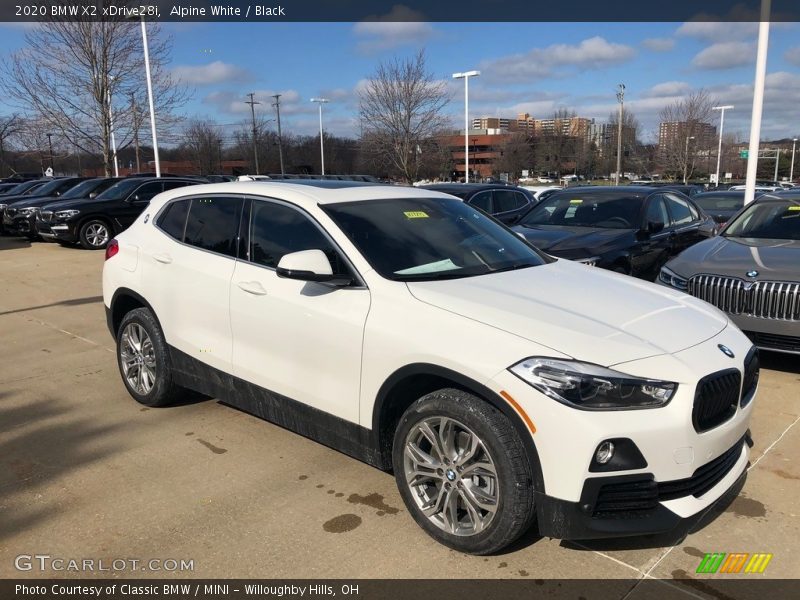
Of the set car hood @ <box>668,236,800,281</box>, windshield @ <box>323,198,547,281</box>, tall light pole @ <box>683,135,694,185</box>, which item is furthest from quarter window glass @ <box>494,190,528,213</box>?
tall light pole @ <box>683,135,694,185</box>

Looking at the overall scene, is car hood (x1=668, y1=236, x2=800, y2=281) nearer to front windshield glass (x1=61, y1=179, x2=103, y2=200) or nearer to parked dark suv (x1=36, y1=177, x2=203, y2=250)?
parked dark suv (x1=36, y1=177, x2=203, y2=250)

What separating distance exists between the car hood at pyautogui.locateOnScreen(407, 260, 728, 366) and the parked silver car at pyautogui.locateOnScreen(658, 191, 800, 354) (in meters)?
1.95

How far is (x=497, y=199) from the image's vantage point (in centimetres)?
1291

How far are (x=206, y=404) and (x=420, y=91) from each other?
87.7 ft

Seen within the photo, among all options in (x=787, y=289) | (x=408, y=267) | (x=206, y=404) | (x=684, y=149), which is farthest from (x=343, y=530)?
(x=684, y=149)

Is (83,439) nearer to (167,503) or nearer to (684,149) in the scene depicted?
(167,503)

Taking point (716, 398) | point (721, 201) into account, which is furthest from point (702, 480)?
point (721, 201)

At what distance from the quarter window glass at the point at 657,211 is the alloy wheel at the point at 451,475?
5.92 metres

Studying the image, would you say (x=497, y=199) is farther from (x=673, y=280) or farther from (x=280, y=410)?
(x=280, y=410)

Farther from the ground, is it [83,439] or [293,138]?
[293,138]

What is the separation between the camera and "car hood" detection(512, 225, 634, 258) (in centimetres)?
710

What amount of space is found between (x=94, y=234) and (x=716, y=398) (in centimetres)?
1579

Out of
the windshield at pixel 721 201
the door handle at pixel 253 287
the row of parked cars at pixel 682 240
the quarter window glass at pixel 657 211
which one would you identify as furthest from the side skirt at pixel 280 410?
the windshield at pixel 721 201

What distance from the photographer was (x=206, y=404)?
16.4 feet
